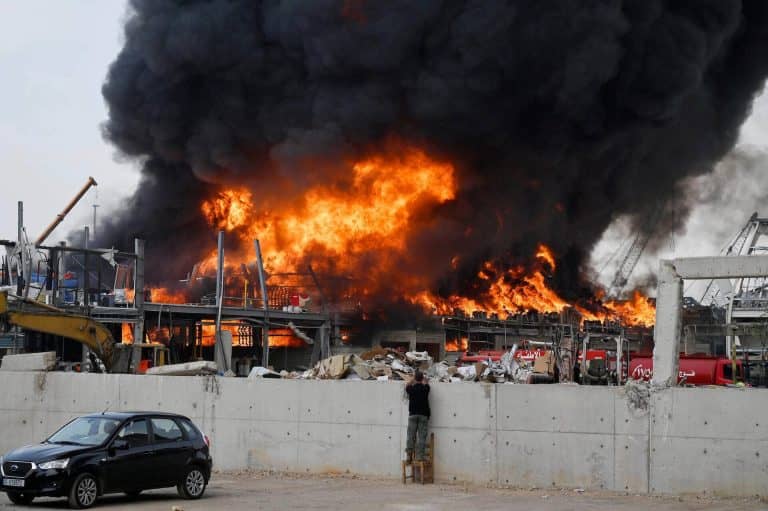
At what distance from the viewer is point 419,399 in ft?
59.4

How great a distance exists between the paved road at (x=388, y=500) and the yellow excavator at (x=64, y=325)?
1012 centimetres

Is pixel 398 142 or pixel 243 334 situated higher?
pixel 398 142

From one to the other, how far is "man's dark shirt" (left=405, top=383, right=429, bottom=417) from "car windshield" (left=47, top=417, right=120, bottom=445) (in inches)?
A: 198

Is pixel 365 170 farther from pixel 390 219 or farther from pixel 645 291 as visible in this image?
pixel 645 291

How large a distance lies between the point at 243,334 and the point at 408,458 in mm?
31003

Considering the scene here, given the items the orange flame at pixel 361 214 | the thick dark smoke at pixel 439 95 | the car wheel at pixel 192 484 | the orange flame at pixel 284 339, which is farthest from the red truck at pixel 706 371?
the orange flame at pixel 361 214

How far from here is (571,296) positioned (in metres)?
61.1

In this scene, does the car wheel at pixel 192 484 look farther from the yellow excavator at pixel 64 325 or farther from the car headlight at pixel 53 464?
the yellow excavator at pixel 64 325

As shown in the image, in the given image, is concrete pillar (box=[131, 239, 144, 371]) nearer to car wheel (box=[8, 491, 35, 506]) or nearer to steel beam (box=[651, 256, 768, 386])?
car wheel (box=[8, 491, 35, 506])

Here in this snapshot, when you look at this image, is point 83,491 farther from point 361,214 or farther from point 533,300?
point 533,300

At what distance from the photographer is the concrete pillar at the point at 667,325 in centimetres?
1789

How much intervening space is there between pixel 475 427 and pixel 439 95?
1246 inches

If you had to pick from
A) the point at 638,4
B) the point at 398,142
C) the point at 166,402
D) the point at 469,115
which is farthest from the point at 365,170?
the point at 166,402

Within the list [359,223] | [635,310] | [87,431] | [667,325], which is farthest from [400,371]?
[635,310]
